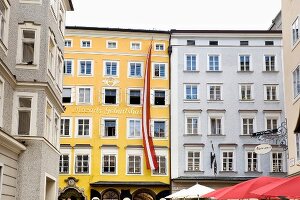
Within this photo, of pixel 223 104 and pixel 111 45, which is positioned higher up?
pixel 111 45

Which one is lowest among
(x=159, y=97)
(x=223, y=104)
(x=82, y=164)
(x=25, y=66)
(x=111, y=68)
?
(x=82, y=164)

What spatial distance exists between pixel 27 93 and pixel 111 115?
26.3 meters

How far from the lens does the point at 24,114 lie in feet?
72.8

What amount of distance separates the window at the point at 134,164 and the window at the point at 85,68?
328 inches

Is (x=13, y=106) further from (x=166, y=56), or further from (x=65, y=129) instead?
(x=166, y=56)

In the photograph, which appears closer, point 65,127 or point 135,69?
point 65,127

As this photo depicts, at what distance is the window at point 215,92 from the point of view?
4844cm

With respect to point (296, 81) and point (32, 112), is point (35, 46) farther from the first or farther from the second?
point (296, 81)

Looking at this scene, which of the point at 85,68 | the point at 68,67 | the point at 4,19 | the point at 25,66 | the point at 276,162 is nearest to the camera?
the point at 4,19

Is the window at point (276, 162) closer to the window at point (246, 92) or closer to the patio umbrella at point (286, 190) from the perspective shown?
the window at point (246, 92)

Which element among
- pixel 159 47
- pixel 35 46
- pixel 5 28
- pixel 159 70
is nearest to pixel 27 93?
pixel 35 46

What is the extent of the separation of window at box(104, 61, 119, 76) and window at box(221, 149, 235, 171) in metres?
11.8

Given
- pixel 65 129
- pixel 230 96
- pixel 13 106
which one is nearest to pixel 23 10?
pixel 13 106

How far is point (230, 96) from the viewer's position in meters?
48.4
